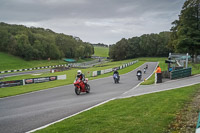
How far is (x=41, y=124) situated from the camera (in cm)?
724

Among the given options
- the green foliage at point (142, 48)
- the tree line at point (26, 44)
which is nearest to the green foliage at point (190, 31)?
the tree line at point (26, 44)

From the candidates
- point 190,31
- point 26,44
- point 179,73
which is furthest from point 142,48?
point 179,73

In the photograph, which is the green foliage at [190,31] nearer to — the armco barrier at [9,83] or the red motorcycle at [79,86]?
the red motorcycle at [79,86]

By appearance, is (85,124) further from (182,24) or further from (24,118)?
(182,24)

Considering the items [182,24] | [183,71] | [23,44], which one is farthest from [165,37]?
[183,71]

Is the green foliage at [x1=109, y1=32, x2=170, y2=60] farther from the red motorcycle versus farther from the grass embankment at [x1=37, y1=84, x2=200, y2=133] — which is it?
the grass embankment at [x1=37, y1=84, x2=200, y2=133]

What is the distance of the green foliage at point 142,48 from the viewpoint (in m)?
103

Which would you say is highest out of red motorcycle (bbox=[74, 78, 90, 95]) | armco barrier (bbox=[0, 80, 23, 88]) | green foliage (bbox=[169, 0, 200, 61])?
green foliage (bbox=[169, 0, 200, 61])

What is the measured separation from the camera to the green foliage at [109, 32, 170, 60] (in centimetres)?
10344

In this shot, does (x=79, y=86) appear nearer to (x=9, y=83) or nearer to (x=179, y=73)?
(x=179, y=73)

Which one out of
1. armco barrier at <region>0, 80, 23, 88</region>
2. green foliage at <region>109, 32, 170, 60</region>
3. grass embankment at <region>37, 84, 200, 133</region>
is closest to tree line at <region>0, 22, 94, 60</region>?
green foliage at <region>109, 32, 170, 60</region>

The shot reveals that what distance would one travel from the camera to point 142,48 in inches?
4350

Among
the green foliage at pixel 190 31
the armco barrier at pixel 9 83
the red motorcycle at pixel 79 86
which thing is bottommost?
the armco barrier at pixel 9 83

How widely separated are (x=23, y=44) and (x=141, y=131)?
82623 millimetres
